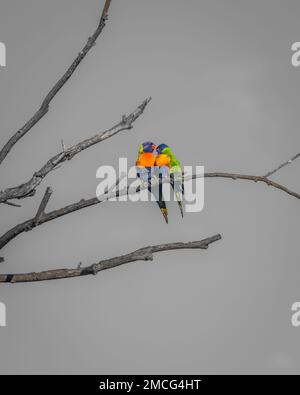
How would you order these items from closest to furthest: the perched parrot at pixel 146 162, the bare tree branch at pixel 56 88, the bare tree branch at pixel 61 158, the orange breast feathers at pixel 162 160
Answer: the bare tree branch at pixel 56 88
the bare tree branch at pixel 61 158
the perched parrot at pixel 146 162
the orange breast feathers at pixel 162 160

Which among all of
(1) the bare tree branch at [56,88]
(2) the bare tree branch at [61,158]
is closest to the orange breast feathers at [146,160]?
(2) the bare tree branch at [61,158]

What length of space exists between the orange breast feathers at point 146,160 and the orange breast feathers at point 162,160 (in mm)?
87

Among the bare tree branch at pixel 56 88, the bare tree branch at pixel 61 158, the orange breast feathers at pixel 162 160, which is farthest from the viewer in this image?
the orange breast feathers at pixel 162 160

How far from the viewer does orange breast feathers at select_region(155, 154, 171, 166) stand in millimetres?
11898

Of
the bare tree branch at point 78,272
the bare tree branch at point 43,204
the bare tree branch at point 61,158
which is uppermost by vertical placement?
the bare tree branch at point 61,158

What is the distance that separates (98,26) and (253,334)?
57.1 meters

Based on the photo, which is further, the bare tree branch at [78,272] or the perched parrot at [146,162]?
the perched parrot at [146,162]

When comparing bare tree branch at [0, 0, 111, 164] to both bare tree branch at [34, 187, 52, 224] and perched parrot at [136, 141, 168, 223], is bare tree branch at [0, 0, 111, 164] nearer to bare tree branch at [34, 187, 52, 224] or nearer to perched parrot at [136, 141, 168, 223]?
bare tree branch at [34, 187, 52, 224]

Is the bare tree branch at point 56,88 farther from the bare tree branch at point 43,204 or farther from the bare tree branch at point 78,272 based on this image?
the bare tree branch at point 78,272

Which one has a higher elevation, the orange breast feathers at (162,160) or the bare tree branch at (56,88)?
the orange breast feathers at (162,160)

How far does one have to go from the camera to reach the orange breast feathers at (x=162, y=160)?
39.0ft
